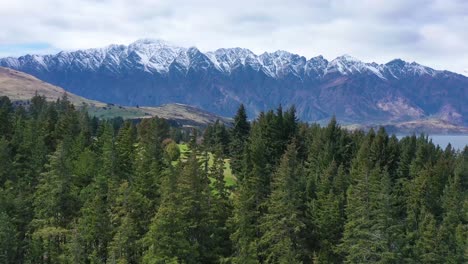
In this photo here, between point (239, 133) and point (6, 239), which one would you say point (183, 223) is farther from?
point (239, 133)

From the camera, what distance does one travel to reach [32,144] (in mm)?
85625

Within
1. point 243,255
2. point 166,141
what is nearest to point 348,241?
point 243,255

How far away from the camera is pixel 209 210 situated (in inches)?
2311

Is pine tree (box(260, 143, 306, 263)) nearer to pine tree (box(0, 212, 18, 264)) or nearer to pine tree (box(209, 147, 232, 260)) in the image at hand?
pine tree (box(209, 147, 232, 260))

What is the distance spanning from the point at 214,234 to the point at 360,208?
1822cm

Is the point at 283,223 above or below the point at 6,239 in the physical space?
above

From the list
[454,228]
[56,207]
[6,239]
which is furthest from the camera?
[454,228]

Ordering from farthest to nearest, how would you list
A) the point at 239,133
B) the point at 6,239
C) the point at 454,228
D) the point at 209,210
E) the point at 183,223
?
the point at 239,133
the point at 454,228
the point at 6,239
the point at 209,210
the point at 183,223

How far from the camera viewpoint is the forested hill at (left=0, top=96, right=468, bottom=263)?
5375cm

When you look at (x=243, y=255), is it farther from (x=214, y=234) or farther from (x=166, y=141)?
(x=166, y=141)

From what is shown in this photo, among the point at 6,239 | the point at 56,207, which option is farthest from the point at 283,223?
the point at 6,239

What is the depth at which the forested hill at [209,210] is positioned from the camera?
5375 cm

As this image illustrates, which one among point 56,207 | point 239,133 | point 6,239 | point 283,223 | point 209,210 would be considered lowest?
point 6,239

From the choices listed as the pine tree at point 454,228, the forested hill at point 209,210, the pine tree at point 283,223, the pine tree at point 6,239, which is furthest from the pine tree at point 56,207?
the pine tree at point 454,228
